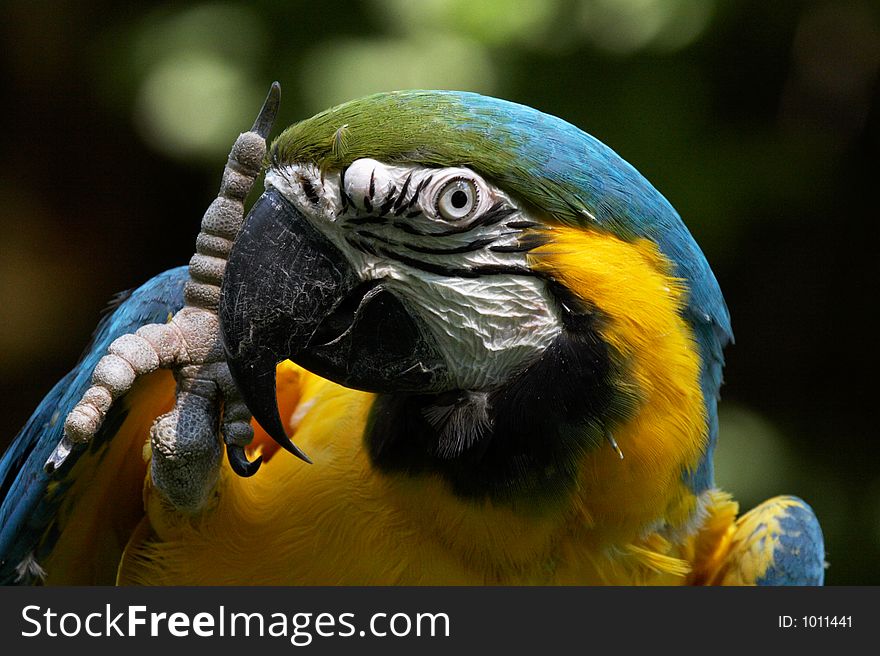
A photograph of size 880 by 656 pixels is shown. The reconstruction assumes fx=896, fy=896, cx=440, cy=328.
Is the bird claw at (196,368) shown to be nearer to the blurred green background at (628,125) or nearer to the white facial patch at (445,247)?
the white facial patch at (445,247)

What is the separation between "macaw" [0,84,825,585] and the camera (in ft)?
4.04

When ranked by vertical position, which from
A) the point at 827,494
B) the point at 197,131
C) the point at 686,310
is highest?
the point at 197,131

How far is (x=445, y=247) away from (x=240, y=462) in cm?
44

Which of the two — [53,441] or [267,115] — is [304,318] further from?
[53,441]

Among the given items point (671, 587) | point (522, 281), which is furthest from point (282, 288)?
point (671, 587)

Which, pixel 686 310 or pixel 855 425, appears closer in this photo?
pixel 686 310

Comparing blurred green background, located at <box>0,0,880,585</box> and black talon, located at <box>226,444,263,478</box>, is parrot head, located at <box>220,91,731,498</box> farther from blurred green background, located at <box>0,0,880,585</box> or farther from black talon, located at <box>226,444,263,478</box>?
blurred green background, located at <box>0,0,880,585</box>

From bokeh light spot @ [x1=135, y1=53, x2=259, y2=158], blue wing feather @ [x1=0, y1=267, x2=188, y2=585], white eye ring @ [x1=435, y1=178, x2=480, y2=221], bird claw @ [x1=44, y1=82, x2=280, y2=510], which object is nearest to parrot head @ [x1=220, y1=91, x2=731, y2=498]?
white eye ring @ [x1=435, y1=178, x2=480, y2=221]

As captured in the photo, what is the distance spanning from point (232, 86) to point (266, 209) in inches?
63.2

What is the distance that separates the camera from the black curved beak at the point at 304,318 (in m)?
1.21

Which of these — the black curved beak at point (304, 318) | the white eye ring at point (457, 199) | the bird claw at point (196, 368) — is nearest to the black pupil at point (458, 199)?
the white eye ring at point (457, 199)

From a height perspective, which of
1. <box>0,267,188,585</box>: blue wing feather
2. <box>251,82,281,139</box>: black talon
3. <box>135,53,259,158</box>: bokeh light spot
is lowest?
<box>0,267,188,585</box>: blue wing feather

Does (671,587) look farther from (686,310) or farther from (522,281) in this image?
(522,281)

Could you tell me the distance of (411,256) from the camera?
4.10 feet
